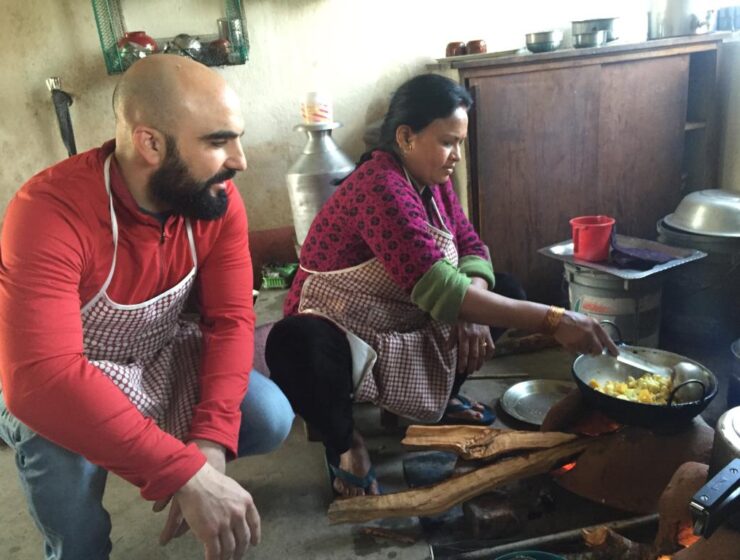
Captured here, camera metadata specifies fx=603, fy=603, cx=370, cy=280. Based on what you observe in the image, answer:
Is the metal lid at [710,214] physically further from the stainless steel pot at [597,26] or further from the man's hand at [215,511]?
the man's hand at [215,511]

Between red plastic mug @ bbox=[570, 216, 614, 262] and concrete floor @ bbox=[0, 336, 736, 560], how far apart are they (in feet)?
2.34

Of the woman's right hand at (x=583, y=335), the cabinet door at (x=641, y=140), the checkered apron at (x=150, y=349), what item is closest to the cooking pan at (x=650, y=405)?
the woman's right hand at (x=583, y=335)

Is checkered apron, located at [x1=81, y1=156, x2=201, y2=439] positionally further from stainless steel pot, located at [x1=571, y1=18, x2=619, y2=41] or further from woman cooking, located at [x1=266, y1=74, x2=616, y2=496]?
stainless steel pot, located at [x1=571, y1=18, x2=619, y2=41]

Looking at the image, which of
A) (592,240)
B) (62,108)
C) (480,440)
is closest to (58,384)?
(480,440)

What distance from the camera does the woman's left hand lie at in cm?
191

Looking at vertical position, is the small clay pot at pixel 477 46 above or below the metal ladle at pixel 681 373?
above

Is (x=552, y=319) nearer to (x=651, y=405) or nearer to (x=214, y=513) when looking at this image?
(x=651, y=405)

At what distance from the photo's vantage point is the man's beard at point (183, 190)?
1.39 meters

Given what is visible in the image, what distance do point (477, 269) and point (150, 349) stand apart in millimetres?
1081

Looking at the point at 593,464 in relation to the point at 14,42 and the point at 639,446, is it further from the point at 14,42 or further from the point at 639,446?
the point at 14,42

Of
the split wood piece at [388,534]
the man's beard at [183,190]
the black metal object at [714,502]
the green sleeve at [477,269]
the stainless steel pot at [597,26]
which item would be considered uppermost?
the stainless steel pot at [597,26]

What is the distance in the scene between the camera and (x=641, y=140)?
2893mm

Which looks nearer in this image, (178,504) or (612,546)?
(178,504)

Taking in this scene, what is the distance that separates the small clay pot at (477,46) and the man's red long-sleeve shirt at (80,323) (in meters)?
2.03
